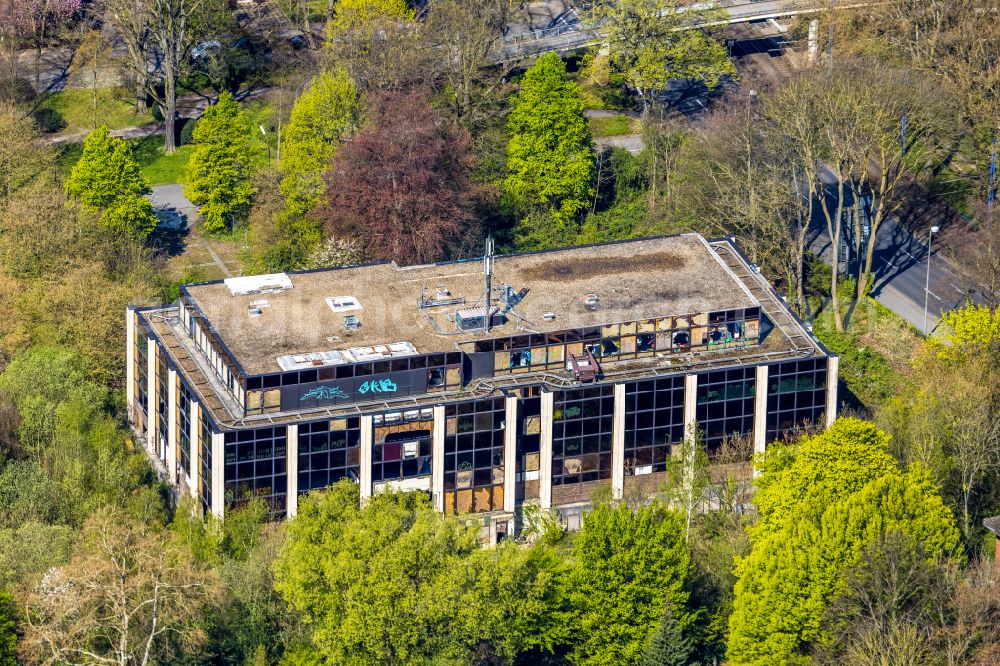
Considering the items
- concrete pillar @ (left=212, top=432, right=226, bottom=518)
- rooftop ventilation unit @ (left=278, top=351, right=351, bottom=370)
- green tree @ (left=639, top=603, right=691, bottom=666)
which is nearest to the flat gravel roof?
rooftop ventilation unit @ (left=278, top=351, right=351, bottom=370)

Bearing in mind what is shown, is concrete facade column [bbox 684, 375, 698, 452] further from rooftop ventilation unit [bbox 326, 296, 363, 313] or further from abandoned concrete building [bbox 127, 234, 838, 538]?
rooftop ventilation unit [bbox 326, 296, 363, 313]

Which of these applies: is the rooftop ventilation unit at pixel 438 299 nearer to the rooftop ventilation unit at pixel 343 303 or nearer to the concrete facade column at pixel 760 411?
the rooftop ventilation unit at pixel 343 303

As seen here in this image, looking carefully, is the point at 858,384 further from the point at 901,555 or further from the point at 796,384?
the point at 901,555

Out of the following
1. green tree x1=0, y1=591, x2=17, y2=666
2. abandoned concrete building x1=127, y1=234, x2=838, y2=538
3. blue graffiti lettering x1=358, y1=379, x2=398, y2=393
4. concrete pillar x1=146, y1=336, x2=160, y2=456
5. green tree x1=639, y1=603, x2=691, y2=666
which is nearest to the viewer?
green tree x1=0, y1=591, x2=17, y2=666

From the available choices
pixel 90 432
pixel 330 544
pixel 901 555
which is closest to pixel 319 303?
pixel 90 432

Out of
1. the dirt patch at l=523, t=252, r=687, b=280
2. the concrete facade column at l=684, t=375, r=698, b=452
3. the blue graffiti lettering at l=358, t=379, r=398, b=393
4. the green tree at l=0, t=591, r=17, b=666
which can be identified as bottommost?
the green tree at l=0, t=591, r=17, b=666

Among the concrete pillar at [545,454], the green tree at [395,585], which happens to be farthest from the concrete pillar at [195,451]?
the concrete pillar at [545,454]

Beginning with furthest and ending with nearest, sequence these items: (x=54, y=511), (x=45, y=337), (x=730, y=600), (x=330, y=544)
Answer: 1. (x=45, y=337)
2. (x=54, y=511)
3. (x=730, y=600)
4. (x=330, y=544)

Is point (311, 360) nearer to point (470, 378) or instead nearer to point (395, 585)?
point (470, 378)
